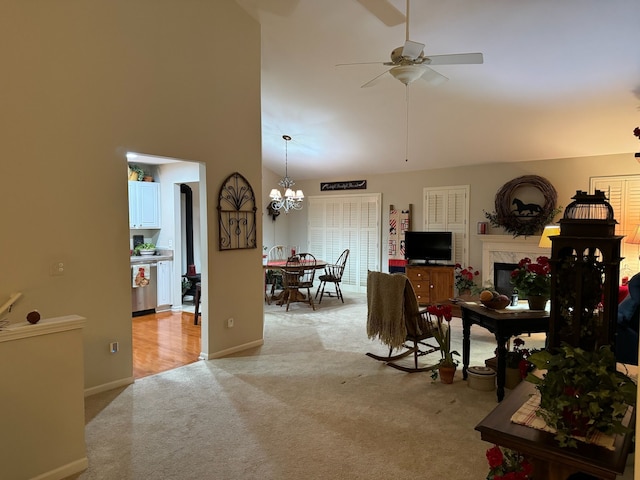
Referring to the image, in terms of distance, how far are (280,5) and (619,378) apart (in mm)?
4260

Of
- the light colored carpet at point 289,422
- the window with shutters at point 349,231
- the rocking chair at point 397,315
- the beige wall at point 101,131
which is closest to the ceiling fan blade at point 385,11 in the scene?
the beige wall at point 101,131

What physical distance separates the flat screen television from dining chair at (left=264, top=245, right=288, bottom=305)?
2397 mm

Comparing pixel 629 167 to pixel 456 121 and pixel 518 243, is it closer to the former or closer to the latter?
pixel 518 243

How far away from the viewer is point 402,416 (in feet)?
10.5

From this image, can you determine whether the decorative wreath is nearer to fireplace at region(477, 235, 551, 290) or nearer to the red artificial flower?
fireplace at region(477, 235, 551, 290)

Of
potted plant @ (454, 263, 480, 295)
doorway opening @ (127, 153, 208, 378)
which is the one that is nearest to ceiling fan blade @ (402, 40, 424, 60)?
doorway opening @ (127, 153, 208, 378)

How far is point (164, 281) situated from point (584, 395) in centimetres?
655

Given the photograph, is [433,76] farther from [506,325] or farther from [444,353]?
[444,353]

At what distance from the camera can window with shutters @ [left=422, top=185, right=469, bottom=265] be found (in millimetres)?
7313

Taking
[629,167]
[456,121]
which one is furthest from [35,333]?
[629,167]

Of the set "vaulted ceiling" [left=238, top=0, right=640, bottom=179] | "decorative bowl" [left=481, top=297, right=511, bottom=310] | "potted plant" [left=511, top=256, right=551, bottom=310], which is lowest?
"decorative bowl" [left=481, top=297, right=511, bottom=310]

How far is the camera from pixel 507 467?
1.81 metres

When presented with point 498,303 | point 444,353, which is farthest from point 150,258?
point 498,303

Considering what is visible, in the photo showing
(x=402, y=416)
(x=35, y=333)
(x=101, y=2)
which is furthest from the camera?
(x=101, y=2)
